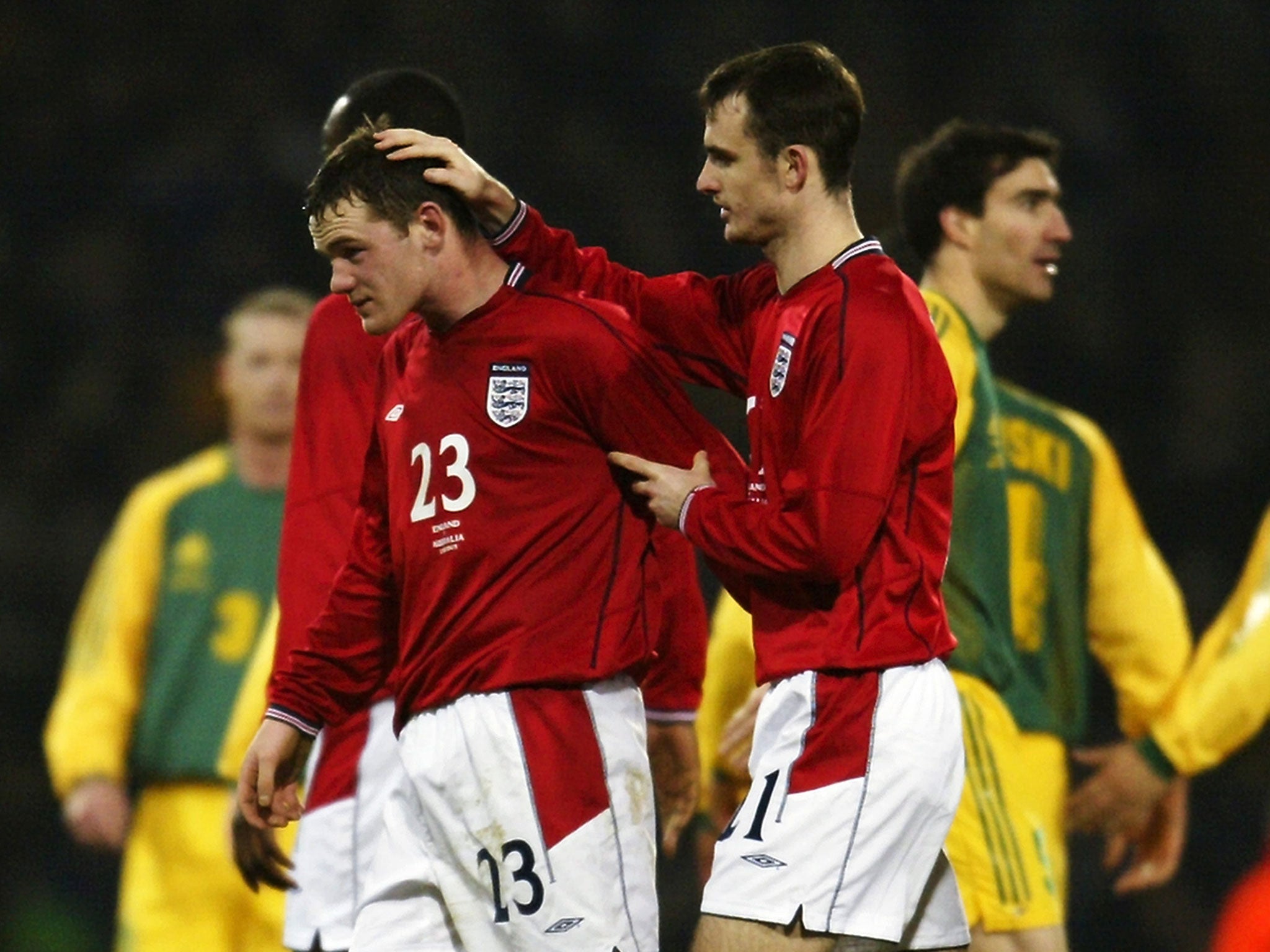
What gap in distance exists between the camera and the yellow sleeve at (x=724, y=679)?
5.45 m

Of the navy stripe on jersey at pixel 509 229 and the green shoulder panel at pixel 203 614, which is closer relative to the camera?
the navy stripe on jersey at pixel 509 229

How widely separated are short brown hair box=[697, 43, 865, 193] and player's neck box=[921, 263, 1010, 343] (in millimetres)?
1813

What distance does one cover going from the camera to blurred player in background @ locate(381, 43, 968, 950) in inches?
123

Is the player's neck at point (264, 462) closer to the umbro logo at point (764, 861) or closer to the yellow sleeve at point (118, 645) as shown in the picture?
the yellow sleeve at point (118, 645)

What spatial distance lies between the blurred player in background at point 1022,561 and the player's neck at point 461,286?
1423mm

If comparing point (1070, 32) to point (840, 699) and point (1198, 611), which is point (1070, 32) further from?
point (840, 699)

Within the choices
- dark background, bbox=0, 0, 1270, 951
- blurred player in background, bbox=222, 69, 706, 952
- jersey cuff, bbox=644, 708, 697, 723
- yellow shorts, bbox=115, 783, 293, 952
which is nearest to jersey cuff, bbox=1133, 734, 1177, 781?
blurred player in background, bbox=222, 69, 706, 952

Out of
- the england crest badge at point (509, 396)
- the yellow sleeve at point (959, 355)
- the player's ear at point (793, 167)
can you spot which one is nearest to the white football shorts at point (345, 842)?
the england crest badge at point (509, 396)

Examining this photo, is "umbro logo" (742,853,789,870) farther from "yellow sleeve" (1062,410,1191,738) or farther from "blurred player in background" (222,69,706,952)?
"yellow sleeve" (1062,410,1191,738)

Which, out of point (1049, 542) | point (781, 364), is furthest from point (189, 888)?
point (781, 364)

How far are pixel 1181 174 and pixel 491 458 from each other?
285 inches

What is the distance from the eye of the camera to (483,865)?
3.31 m

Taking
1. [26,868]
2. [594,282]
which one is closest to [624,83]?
[26,868]

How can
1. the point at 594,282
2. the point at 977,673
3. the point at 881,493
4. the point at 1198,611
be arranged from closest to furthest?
the point at 881,493 < the point at 594,282 < the point at 977,673 < the point at 1198,611
